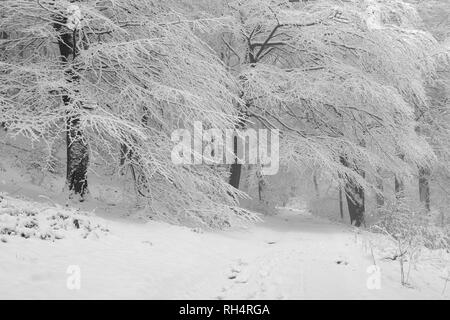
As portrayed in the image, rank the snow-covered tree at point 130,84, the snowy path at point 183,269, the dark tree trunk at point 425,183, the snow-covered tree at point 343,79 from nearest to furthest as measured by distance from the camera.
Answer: the snowy path at point 183,269, the snow-covered tree at point 130,84, the snow-covered tree at point 343,79, the dark tree trunk at point 425,183

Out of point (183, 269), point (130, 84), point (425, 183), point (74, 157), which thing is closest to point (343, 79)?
point (130, 84)

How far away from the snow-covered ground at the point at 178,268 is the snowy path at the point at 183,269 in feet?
0.04

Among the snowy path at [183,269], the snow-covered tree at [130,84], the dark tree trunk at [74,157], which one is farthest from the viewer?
the dark tree trunk at [74,157]

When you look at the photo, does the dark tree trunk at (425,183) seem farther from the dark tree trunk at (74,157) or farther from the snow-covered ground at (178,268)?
the dark tree trunk at (74,157)

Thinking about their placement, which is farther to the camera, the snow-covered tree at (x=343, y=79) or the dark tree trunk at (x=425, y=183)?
the dark tree trunk at (x=425, y=183)

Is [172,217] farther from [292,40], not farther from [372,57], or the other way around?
[372,57]

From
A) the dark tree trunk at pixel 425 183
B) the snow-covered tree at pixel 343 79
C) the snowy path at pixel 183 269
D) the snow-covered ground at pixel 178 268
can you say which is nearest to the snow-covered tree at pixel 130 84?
the snow-covered ground at pixel 178 268

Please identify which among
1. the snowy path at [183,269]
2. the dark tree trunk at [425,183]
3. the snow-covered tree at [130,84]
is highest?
the snow-covered tree at [130,84]

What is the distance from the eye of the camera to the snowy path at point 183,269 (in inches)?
197

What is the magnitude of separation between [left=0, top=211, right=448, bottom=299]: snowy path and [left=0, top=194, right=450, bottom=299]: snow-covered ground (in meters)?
0.01

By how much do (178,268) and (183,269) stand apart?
0.08 metres

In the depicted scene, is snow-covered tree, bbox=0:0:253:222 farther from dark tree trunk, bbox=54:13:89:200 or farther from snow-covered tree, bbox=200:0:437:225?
snow-covered tree, bbox=200:0:437:225

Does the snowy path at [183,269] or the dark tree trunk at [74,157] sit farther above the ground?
the dark tree trunk at [74,157]

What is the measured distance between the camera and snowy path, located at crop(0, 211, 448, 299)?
4992 millimetres
